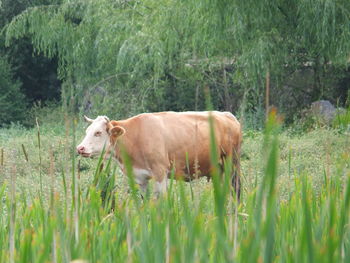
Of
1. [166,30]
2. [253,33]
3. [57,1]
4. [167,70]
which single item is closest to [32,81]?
[57,1]

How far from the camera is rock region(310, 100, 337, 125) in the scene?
13383 mm

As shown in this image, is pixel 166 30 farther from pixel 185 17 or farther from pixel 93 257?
pixel 93 257

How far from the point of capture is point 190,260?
1432 mm

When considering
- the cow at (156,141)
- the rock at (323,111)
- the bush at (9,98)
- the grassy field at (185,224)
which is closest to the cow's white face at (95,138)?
the cow at (156,141)

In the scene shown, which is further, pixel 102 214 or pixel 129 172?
pixel 102 214

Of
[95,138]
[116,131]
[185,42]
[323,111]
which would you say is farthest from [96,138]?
[185,42]

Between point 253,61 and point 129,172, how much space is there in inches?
450

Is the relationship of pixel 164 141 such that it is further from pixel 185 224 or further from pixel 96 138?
pixel 185 224

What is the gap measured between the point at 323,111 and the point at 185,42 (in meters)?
2.76

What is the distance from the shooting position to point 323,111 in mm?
13891

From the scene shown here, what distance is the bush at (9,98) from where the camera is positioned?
19.3 metres

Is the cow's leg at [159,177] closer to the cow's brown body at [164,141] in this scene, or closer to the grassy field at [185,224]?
the cow's brown body at [164,141]

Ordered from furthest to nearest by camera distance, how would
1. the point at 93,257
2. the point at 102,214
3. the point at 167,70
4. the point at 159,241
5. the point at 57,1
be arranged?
the point at 57,1, the point at 167,70, the point at 102,214, the point at 93,257, the point at 159,241

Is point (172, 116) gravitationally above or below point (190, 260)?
below
